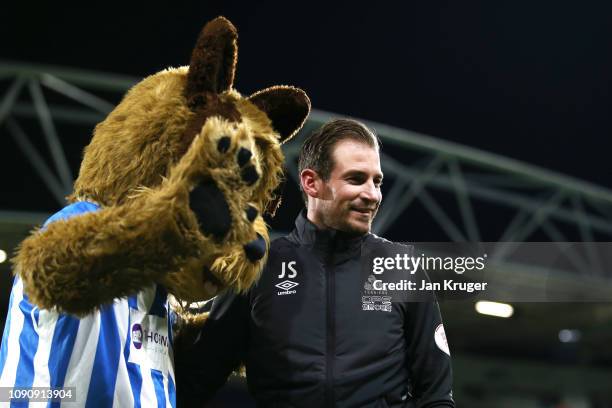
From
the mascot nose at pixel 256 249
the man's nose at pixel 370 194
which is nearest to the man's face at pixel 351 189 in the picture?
the man's nose at pixel 370 194

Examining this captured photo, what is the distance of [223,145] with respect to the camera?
4.29 feet

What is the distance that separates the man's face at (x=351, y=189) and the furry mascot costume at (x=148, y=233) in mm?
246

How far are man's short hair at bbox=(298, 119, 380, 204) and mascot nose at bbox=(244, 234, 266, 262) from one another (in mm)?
523

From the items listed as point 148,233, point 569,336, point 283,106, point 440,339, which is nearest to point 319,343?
point 440,339

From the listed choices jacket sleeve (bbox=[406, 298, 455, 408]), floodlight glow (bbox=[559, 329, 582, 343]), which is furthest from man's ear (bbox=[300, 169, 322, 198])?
floodlight glow (bbox=[559, 329, 582, 343])

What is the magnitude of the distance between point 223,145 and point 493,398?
9582 mm

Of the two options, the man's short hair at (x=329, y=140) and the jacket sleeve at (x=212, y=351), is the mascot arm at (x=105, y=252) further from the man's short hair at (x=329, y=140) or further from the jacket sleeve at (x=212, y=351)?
the man's short hair at (x=329, y=140)

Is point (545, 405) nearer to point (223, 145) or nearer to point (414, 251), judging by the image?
point (414, 251)

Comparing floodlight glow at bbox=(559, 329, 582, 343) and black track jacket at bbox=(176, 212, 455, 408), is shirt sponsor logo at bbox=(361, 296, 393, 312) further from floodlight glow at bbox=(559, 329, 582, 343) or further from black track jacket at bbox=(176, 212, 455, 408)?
floodlight glow at bbox=(559, 329, 582, 343)

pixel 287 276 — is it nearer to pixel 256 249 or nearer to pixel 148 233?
pixel 256 249

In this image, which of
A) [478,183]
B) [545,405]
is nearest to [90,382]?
[478,183]

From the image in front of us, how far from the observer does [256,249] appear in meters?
1.54

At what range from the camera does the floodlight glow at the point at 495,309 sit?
8.94 m

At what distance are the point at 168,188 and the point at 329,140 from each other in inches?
32.2
